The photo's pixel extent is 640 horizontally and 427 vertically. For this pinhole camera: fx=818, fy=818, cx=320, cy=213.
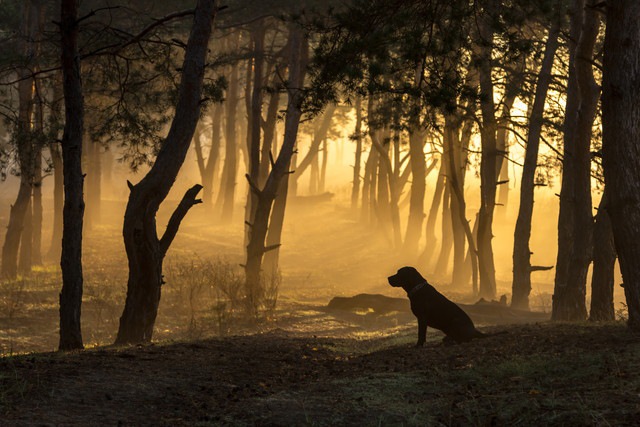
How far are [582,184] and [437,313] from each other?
4308mm

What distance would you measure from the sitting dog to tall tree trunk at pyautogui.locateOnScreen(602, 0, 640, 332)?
212 cm

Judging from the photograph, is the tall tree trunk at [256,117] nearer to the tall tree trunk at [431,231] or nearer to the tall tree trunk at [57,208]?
the tall tree trunk at [57,208]

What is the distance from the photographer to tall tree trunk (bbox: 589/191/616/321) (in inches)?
499

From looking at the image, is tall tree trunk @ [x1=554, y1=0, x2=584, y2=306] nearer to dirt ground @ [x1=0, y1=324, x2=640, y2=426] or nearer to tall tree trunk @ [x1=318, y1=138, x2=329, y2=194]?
dirt ground @ [x1=0, y1=324, x2=640, y2=426]

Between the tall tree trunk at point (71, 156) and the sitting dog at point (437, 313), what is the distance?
4444mm

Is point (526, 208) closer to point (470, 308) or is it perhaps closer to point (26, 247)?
point (470, 308)

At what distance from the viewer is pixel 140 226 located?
464 inches

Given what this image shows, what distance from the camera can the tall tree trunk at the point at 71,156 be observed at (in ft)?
35.9

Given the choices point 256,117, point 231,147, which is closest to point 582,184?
point 256,117

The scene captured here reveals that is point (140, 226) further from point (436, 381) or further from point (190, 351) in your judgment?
point (436, 381)

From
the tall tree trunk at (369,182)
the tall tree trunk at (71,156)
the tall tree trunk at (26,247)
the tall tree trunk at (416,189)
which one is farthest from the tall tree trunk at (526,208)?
the tall tree trunk at (369,182)

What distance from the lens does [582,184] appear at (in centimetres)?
1347

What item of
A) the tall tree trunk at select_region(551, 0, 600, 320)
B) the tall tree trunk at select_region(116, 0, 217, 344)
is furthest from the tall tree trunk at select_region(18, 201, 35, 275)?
the tall tree trunk at select_region(551, 0, 600, 320)

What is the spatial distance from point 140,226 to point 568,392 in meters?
6.88
